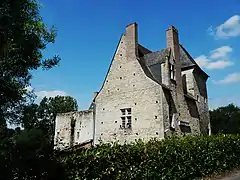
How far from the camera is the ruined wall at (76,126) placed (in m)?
23.6

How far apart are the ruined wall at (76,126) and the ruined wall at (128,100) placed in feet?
7.40

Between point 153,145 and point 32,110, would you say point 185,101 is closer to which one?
point 153,145

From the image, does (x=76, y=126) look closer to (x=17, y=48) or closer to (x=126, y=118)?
(x=126, y=118)

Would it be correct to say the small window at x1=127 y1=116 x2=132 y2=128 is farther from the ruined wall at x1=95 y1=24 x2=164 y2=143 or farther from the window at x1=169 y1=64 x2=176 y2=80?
the window at x1=169 y1=64 x2=176 y2=80

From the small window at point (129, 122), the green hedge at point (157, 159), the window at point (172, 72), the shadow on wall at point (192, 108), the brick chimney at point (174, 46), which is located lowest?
the green hedge at point (157, 159)

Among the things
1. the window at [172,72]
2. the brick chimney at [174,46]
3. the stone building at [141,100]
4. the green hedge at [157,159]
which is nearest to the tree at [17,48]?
the green hedge at [157,159]

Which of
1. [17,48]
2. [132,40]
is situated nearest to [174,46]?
[132,40]

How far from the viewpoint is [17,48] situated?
22.8 feet

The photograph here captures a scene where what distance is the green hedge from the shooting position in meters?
6.21

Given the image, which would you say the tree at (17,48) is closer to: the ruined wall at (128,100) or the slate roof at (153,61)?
the ruined wall at (128,100)

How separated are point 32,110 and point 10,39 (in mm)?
3101

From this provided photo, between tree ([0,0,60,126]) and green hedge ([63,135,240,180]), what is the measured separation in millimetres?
3041

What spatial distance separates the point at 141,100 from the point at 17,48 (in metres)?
13.2

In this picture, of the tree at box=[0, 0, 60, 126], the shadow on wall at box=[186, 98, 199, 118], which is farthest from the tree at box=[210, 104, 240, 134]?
the tree at box=[0, 0, 60, 126]
